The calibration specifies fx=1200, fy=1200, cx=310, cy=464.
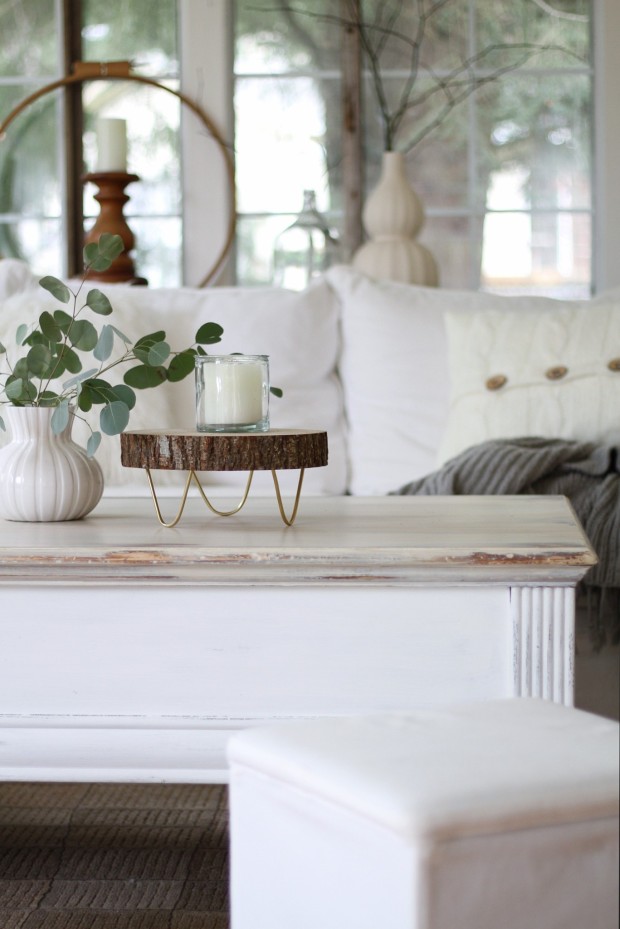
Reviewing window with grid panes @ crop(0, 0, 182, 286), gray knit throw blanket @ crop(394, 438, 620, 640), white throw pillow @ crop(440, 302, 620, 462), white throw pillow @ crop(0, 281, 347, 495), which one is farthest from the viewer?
window with grid panes @ crop(0, 0, 182, 286)

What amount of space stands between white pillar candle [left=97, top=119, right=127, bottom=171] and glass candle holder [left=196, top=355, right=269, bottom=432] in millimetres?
1575

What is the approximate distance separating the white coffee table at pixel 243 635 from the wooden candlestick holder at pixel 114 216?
1714 mm

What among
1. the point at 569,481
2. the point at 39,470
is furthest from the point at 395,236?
the point at 39,470

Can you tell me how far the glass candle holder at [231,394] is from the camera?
1.33 meters

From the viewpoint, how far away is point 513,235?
3.78 metres

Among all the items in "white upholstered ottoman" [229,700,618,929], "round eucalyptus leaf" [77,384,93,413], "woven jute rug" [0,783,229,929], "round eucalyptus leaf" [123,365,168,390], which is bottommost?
"woven jute rug" [0,783,229,929]

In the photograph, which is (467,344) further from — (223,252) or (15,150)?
(15,150)

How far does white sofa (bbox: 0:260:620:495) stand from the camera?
7.22 ft

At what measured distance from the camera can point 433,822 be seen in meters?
0.77

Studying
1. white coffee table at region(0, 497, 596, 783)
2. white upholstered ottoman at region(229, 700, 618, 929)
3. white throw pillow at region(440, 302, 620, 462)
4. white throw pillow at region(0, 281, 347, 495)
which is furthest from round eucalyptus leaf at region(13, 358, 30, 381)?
white throw pillow at region(440, 302, 620, 462)

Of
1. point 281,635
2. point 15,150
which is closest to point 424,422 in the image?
point 281,635

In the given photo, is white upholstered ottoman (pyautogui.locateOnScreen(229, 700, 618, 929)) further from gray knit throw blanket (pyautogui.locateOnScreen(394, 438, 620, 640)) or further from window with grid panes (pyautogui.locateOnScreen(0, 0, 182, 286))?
window with grid panes (pyautogui.locateOnScreen(0, 0, 182, 286))

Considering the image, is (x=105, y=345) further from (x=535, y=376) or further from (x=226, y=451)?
(x=535, y=376)

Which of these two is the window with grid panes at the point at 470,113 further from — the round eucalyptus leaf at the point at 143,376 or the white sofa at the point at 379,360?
the round eucalyptus leaf at the point at 143,376
